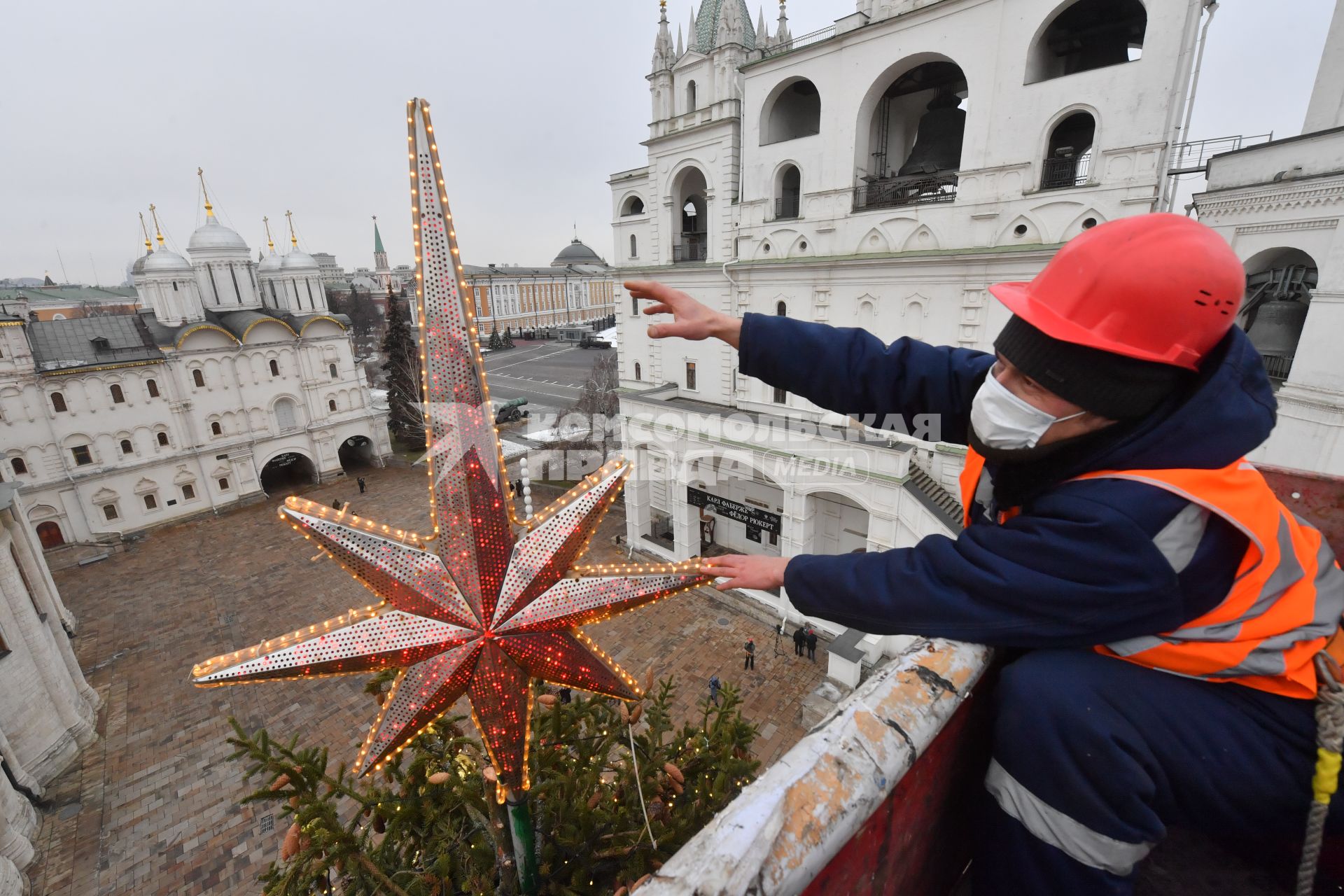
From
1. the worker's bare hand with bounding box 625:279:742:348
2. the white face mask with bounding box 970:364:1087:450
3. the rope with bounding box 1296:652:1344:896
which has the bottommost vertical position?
the rope with bounding box 1296:652:1344:896

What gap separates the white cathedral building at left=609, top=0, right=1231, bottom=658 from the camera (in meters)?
11.5

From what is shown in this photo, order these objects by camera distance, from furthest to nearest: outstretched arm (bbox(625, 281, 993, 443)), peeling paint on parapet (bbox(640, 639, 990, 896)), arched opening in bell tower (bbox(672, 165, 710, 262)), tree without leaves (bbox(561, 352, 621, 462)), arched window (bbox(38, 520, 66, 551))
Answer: tree without leaves (bbox(561, 352, 621, 462))
arched window (bbox(38, 520, 66, 551))
arched opening in bell tower (bbox(672, 165, 710, 262))
outstretched arm (bbox(625, 281, 993, 443))
peeling paint on parapet (bbox(640, 639, 990, 896))

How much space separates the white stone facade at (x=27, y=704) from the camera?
10.3 meters

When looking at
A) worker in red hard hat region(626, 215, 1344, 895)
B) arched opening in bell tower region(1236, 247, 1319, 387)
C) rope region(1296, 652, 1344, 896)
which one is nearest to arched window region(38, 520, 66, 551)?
worker in red hard hat region(626, 215, 1344, 895)

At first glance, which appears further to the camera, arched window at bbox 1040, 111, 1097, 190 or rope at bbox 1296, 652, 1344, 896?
arched window at bbox 1040, 111, 1097, 190

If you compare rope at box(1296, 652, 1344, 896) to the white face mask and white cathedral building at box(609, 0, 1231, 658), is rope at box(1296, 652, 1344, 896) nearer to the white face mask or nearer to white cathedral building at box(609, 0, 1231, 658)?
the white face mask

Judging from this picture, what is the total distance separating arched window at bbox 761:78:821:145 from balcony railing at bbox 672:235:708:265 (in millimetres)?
3864

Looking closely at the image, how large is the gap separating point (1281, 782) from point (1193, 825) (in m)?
0.32

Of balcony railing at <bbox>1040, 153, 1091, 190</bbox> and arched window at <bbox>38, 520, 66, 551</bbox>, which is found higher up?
balcony railing at <bbox>1040, 153, 1091, 190</bbox>

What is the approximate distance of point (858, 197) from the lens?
573 inches

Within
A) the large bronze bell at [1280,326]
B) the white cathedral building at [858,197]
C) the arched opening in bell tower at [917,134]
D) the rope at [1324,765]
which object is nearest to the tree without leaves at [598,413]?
the white cathedral building at [858,197]

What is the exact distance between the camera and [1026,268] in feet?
39.3

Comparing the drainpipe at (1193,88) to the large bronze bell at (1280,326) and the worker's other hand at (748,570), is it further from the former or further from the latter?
the worker's other hand at (748,570)

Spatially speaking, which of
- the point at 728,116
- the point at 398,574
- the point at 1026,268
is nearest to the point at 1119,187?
the point at 1026,268
